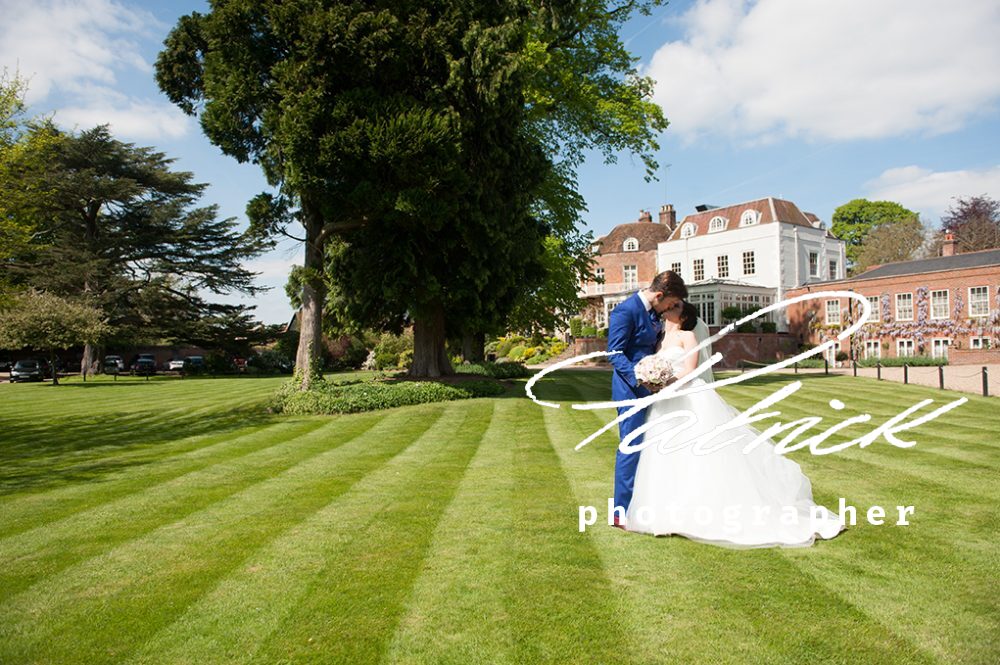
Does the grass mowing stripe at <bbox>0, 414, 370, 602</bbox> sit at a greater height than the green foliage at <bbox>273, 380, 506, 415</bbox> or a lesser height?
lesser

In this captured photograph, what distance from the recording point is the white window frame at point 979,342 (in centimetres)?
3699

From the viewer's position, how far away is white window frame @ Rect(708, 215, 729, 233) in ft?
181

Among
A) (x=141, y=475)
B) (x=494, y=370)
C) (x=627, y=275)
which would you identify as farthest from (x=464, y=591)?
(x=627, y=275)

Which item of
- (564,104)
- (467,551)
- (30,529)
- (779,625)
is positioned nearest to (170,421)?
(30,529)

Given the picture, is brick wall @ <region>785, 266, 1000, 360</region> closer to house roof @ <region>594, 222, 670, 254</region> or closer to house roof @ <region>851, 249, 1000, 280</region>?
house roof @ <region>851, 249, 1000, 280</region>

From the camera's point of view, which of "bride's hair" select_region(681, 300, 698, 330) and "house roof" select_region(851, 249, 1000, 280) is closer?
"bride's hair" select_region(681, 300, 698, 330)

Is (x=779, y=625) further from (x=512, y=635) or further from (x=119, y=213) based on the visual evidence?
(x=119, y=213)

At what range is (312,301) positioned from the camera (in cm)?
1958

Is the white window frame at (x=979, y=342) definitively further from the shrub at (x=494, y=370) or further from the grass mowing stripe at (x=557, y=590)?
the grass mowing stripe at (x=557, y=590)

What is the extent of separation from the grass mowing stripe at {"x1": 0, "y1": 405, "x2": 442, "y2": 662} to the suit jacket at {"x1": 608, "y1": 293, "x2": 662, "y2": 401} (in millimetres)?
3519

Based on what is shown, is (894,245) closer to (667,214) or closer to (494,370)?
(667,214)

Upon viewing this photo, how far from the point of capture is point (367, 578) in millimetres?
4973

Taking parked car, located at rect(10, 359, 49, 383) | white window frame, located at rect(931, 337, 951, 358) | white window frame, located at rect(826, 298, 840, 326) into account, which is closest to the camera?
white window frame, located at rect(931, 337, 951, 358)

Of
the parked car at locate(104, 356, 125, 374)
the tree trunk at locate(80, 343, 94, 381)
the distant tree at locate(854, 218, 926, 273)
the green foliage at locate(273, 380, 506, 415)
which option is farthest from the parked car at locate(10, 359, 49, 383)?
the distant tree at locate(854, 218, 926, 273)
